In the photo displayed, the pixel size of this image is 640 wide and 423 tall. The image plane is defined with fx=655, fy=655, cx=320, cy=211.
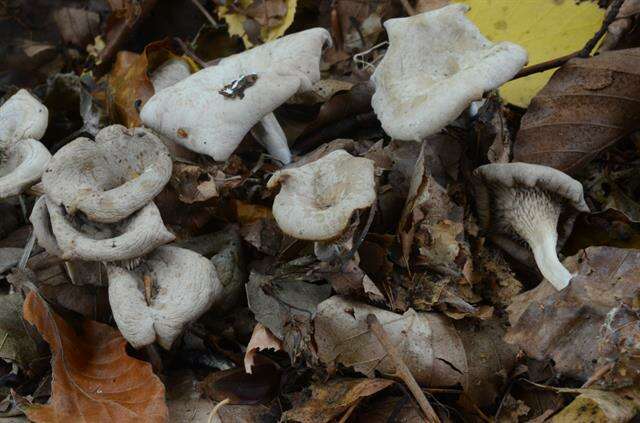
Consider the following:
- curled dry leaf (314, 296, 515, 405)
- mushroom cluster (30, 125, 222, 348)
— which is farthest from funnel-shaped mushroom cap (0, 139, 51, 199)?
curled dry leaf (314, 296, 515, 405)

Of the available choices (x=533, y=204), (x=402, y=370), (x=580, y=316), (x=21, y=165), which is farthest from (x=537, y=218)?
(x=21, y=165)

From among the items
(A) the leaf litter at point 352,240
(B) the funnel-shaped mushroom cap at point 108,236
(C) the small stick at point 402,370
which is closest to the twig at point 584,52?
(A) the leaf litter at point 352,240

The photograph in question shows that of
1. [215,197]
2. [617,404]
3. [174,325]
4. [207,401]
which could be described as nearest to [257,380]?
[207,401]

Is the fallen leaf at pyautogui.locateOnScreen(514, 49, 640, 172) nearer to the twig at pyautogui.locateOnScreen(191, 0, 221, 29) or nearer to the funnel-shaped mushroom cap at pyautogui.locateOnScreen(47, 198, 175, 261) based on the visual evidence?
the funnel-shaped mushroom cap at pyautogui.locateOnScreen(47, 198, 175, 261)

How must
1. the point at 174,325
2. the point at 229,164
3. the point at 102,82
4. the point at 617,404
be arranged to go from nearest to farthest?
the point at 617,404 < the point at 174,325 < the point at 229,164 < the point at 102,82

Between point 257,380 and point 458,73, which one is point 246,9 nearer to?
point 458,73

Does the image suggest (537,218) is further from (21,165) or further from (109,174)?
(21,165)
